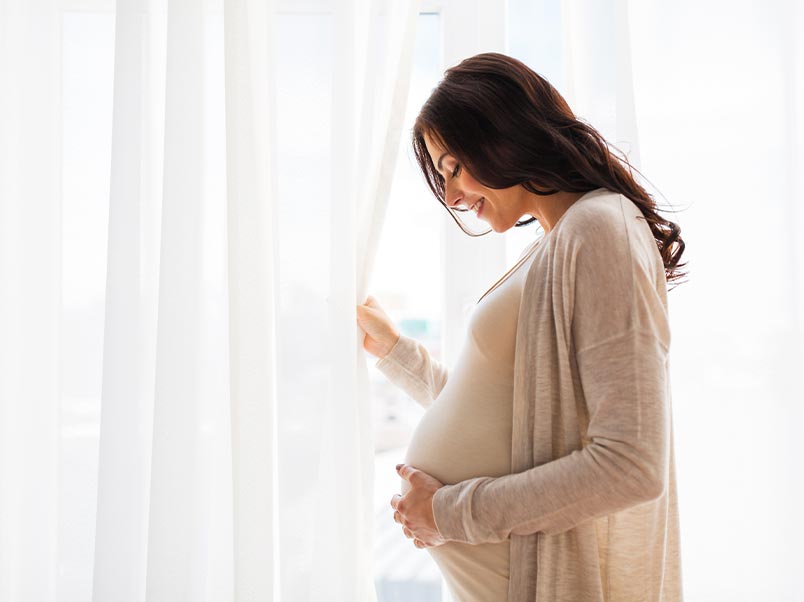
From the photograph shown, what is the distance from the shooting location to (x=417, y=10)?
3.46 feet

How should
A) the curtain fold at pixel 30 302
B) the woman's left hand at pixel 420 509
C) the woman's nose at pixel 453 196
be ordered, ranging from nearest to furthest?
1. the woman's left hand at pixel 420 509
2. the woman's nose at pixel 453 196
3. the curtain fold at pixel 30 302

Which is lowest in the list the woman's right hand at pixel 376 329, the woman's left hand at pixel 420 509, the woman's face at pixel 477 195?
the woman's left hand at pixel 420 509

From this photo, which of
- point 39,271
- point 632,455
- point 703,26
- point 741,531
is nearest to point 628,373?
point 632,455

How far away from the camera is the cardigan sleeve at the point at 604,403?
2.30 ft

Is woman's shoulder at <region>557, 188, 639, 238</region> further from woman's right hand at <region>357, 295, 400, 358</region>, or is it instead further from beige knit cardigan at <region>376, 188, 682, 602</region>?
woman's right hand at <region>357, 295, 400, 358</region>

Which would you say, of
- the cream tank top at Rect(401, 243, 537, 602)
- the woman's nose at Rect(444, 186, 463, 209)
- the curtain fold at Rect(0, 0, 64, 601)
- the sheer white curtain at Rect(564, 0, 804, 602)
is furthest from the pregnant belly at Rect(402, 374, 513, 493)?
the curtain fold at Rect(0, 0, 64, 601)

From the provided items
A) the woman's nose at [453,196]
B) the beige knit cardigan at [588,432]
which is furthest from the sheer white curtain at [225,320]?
the beige knit cardigan at [588,432]

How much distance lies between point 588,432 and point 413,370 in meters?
0.41

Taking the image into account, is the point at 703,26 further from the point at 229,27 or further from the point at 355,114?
the point at 229,27

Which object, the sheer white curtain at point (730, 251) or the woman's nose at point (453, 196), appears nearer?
the woman's nose at point (453, 196)

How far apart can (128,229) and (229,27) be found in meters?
0.36

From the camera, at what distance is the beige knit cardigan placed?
706mm

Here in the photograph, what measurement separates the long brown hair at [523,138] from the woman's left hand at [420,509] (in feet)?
1.37

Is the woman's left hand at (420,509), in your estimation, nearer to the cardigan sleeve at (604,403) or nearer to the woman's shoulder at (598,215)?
the cardigan sleeve at (604,403)
